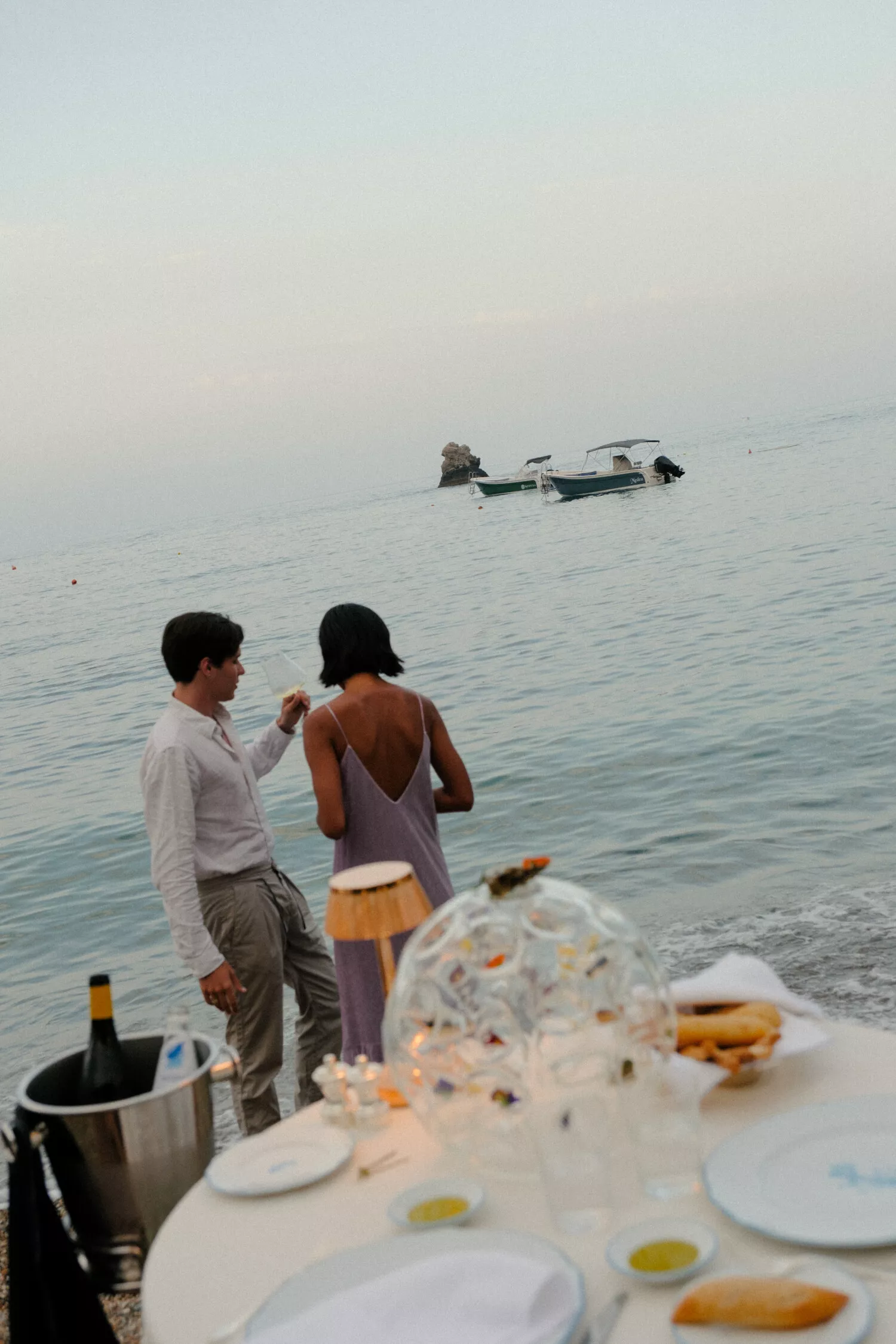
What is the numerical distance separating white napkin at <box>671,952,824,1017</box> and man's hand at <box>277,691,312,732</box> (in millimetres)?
2057

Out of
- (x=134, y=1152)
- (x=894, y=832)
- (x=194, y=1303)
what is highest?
(x=194, y=1303)

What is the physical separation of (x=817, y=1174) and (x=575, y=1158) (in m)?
0.36

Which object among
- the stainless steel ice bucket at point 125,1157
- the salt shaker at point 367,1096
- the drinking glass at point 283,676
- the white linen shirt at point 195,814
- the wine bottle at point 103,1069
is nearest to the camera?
the salt shaker at point 367,1096

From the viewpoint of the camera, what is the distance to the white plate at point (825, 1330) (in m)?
1.45

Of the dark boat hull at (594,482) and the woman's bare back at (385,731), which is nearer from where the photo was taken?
the woman's bare back at (385,731)

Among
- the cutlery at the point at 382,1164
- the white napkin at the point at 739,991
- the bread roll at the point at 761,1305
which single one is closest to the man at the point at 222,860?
the cutlery at the point at 382,1164

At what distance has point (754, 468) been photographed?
62.8 metres

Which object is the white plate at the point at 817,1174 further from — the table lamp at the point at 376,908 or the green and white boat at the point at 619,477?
the green and white boat at the point at 619,477

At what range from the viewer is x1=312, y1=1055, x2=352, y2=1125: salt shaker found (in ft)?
7.63

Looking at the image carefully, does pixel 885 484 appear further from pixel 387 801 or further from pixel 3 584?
pixel 3 584

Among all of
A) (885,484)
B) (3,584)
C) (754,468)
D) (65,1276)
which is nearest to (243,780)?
(65,1276)

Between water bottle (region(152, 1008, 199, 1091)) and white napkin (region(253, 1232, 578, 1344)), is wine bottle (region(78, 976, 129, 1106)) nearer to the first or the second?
water bottle (region(152, 1008, 199, 1091))

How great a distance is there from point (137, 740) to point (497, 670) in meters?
5.09

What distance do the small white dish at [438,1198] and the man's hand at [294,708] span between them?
2336 millimetres
